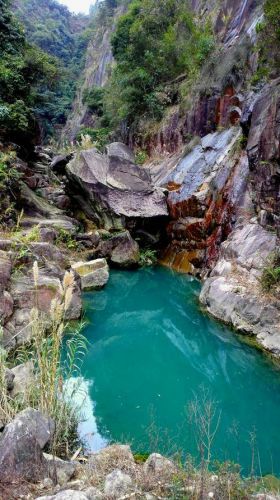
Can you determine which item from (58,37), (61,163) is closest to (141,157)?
(61,163)

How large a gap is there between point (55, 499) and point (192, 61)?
47.2ft

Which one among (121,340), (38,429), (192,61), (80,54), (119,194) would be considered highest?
(80,54)

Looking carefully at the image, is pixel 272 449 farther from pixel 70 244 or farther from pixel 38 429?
pixel 70 244

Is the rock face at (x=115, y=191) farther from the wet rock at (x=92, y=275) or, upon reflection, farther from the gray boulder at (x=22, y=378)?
the gray boulder at (x=22, y=378)

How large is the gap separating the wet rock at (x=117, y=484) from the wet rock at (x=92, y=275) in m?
6.59

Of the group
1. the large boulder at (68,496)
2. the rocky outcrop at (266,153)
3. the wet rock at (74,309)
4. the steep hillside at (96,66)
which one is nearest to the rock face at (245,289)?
the rocky outcrop at (266,153)

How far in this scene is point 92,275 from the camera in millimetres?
8953

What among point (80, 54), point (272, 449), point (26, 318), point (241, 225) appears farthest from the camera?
point (80, 54)

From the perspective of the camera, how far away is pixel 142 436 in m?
3.76

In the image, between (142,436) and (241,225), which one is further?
(241,225)

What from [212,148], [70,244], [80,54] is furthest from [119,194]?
[80,54]

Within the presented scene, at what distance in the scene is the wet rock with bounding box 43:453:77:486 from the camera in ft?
7.91

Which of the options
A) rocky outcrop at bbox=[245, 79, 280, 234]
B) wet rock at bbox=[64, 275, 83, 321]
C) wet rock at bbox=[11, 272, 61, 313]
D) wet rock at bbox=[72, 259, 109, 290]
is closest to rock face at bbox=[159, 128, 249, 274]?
rocky outcrop at bbox=[245, 79, 280, 234]

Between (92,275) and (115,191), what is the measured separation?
3.57m
